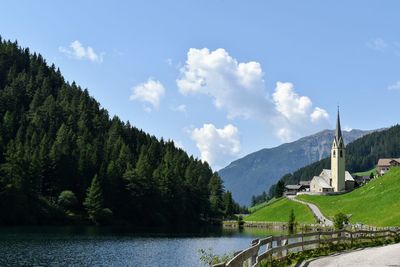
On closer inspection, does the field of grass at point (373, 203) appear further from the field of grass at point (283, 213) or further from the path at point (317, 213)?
the field of grass at point (283, 213)

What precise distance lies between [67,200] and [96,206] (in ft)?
24.8

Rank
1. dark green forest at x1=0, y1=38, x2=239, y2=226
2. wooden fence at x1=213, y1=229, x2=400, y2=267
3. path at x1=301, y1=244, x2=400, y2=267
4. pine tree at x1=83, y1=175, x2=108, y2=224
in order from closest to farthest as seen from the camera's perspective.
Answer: wooden fence at x1=213, y1=229, x2=400, y2=267 → path at x1=301, y1=244, x2=400, y2=267 → dark green forest at x1=0, y1=38, x2=239, y2=226 → pine tree at x1=83, y1=175, x2=108, y2=224

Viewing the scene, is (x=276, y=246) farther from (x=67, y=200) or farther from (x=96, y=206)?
(x=67, y=200)

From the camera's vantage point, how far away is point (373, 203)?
452ft

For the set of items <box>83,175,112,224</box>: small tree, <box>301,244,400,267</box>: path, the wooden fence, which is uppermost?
<box>83,175,112,224</box>: small tree

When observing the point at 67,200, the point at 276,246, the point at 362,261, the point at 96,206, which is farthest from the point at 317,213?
the point at 362,261

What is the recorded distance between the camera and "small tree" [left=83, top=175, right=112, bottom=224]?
445 feet

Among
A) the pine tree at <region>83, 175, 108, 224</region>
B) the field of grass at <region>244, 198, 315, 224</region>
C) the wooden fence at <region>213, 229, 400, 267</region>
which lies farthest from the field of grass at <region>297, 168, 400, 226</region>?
the pine tree at <region>83, 175, 108, 224</region>

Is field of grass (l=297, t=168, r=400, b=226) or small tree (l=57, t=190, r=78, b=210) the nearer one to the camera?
field of grass (l=297, t=168, r=400, b=226)

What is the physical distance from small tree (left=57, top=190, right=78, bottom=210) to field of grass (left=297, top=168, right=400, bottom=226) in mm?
70464

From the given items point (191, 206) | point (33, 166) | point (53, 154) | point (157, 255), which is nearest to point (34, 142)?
point (53, 154)

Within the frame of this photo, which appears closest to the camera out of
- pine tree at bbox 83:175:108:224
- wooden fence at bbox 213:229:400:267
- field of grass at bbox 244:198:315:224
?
wooden fence at bbox 213:229:400:267

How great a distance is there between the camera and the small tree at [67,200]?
445 ft

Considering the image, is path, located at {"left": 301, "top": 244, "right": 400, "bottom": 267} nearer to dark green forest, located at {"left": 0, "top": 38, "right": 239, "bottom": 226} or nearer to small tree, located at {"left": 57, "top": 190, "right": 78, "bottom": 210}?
dark green forest, located at {"left": 0, "top": 38, "right": 239, "bottom": 226}
